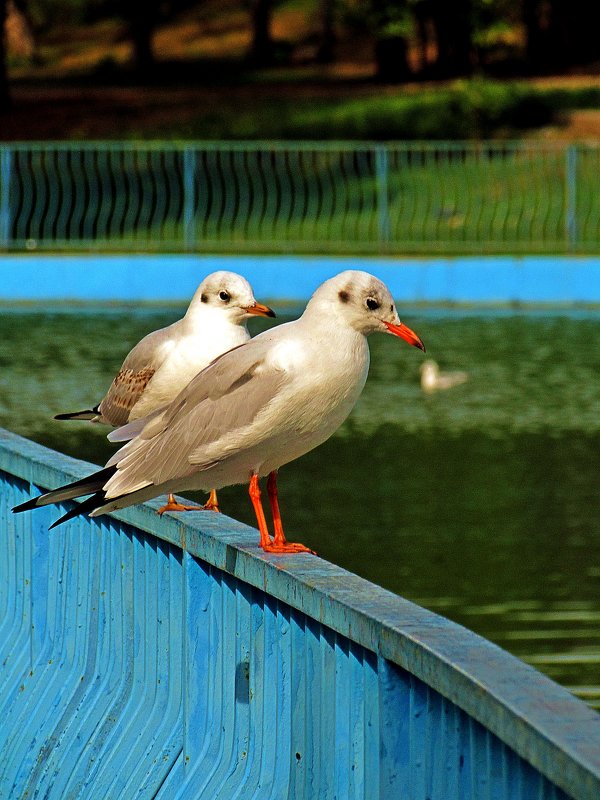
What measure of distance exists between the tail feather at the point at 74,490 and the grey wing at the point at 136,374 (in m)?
1.23

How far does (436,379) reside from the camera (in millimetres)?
17562

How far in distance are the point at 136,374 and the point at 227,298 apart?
1.28 feet

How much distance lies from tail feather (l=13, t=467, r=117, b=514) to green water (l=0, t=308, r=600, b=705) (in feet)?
13.4

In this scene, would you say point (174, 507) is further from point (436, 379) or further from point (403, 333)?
point (436, 379)

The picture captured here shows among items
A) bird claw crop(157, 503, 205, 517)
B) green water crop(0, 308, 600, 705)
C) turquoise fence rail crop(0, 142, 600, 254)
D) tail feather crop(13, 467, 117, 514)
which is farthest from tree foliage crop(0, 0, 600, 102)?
tail feather crop(13, 467, 117, 514)

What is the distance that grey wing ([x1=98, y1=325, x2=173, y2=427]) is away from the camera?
543 cm

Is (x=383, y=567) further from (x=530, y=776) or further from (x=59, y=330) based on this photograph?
(x=59, y=330)

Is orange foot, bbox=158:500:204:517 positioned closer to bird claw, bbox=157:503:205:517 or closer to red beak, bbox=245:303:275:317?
bird claw, bbox=157:503:205:517

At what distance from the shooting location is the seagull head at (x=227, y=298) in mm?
5312

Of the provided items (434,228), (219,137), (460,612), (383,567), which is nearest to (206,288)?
(460,612)

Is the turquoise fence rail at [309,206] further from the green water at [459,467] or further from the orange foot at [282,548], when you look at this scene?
the orange foot at [282,548]

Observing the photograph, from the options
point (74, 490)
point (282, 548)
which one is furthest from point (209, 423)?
point (282, 548)

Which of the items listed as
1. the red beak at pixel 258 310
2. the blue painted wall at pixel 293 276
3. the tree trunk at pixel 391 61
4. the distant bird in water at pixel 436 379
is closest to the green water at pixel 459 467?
the distant bird in water at pixel 436 379

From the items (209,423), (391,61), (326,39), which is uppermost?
(209,423)
